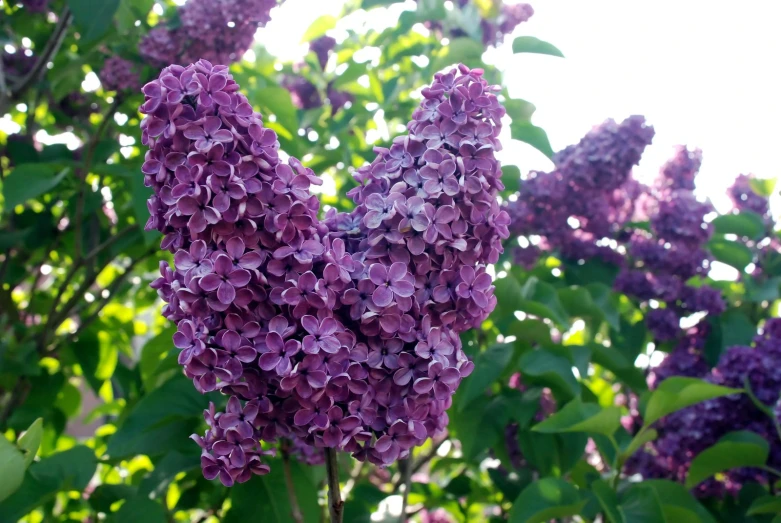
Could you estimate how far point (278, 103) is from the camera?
1717mm

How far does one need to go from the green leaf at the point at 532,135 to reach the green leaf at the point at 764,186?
0.80 metres

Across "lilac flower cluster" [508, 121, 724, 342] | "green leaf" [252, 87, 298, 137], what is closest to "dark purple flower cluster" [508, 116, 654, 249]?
"lilac flower cluster" [508, 121, 724, 342]

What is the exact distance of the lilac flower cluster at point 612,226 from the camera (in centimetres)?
184

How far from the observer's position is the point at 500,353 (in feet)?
5.13

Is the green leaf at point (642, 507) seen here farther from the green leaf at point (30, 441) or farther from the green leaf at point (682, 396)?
the green leaf at point (30, 441)

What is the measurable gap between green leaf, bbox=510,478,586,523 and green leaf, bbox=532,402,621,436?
0.11 metres

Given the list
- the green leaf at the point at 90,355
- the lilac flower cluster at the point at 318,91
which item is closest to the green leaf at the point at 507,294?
the lilac flower cluster at the point at 318,91

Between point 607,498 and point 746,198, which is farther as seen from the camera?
point 746,198

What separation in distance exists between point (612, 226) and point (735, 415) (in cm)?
60

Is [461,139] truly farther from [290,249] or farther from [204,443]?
[204,443]

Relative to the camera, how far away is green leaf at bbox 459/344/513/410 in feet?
4.80

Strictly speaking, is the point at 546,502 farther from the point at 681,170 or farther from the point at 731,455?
the point at 681,170

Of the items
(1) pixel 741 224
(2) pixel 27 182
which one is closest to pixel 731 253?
(1) pixel 741 224

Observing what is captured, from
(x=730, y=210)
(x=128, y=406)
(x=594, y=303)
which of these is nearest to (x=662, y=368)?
(x=594, y=303)
